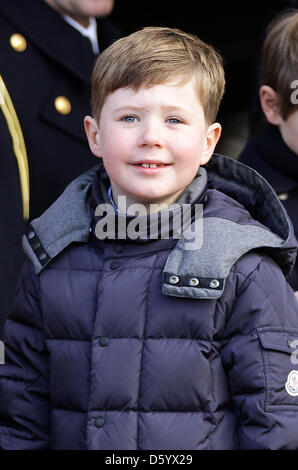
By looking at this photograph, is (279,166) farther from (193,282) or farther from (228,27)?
(228,27)

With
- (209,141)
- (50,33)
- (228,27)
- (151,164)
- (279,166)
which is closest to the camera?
(151,164)

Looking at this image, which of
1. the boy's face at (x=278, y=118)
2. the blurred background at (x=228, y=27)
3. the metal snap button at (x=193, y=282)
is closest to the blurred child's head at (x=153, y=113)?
the metal snap button at (x=193, y=282)

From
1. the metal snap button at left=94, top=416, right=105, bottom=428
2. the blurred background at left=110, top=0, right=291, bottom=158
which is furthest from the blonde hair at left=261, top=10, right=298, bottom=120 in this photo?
the blurred background at left=110, top=0, right=291, bottom=158

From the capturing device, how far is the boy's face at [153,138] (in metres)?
1.87

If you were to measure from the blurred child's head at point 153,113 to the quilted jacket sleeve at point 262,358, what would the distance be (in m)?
0.27

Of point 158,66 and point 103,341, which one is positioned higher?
point 158,66

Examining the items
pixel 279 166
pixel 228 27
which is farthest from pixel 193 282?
pixel 228 27

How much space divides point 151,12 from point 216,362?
3.30m

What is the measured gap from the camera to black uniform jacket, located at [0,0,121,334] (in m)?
2.47

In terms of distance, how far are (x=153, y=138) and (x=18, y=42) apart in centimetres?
83

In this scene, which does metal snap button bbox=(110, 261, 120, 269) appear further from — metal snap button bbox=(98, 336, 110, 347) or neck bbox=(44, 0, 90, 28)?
neck bbox=(44, 0, 90, 28)

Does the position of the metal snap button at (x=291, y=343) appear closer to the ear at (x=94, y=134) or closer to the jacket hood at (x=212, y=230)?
the jacket hood at (x=212, y=230)

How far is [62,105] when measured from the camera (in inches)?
98.5
